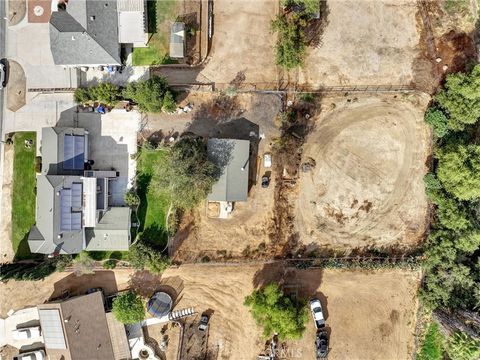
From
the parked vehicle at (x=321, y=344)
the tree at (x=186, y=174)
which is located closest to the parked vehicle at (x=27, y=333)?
the tree at (x=186, y=174)

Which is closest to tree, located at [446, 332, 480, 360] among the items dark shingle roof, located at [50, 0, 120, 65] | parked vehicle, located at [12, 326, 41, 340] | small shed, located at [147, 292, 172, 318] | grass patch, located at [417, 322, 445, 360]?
grass patch, located at [417, 322, 445, 360]

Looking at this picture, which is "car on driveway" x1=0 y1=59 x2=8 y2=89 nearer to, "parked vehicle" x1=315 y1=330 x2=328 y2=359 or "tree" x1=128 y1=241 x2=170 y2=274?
"tree" x1=128 y1=241 x2=170 y2=274

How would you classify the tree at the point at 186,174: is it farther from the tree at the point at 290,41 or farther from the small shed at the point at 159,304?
the tree at the point at 290,41

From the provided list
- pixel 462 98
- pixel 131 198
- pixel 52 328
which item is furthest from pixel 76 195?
pixel 462 98

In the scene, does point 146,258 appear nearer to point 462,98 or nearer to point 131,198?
point 131,198

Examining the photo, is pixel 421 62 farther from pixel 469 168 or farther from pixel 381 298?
pixel 381 298

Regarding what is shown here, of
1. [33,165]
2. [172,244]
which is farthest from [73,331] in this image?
[33,165]
